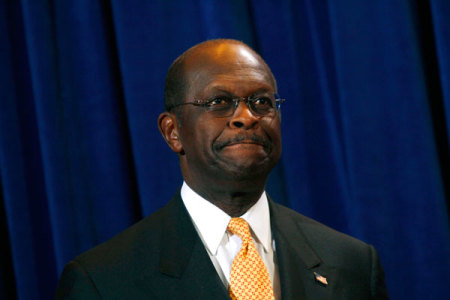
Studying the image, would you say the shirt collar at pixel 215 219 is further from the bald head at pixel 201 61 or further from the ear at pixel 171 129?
the bald head at pixel 201 61

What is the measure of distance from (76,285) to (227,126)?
1.55ft

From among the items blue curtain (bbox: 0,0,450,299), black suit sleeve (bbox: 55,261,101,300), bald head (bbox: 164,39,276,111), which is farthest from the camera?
blue curtain (bbox: 0,0,450,299)

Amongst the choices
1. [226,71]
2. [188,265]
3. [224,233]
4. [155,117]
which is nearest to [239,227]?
[224,233]

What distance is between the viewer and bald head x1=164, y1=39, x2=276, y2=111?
137cm

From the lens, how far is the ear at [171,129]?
1.42 m

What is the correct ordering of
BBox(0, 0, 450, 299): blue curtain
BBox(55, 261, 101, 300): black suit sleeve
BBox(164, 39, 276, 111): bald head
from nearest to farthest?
BBox(55, 261, 101, 300): black suit sleeve, BBox(164, 39, 276, 111): bald head, BBox(0, 0, 450, 299): blue curtain

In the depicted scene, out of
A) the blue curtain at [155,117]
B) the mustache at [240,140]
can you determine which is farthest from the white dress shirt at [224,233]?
the blue curtain at [155,117]

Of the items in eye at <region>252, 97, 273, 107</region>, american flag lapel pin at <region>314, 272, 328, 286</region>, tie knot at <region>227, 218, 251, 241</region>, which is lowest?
american flag lapel pin at <region>314, 272, 328, 286</region>

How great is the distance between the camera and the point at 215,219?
1358mm

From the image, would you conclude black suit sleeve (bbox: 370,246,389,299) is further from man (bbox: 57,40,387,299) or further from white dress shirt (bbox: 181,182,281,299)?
white dress shirt (bbox: 181,182,281,299)

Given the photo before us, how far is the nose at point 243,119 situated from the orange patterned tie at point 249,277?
26 centimetres

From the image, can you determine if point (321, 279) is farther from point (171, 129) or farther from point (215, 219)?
point (171, 129)

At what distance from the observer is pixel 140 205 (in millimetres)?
2029

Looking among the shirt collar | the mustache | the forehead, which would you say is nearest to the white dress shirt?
the shirt collar
